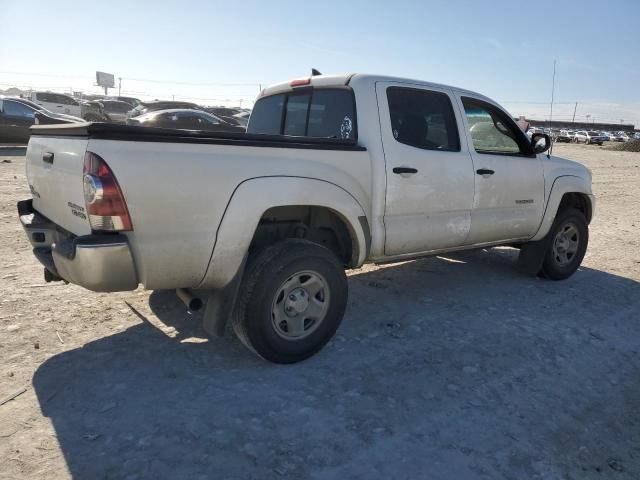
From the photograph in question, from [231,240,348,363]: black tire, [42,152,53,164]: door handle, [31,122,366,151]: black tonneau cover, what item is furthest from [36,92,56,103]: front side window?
[231,240,348,363]: black tire

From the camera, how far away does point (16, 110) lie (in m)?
15.1

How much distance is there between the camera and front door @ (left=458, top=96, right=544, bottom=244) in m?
4.56

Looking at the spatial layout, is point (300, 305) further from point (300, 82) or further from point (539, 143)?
point (539, 143)

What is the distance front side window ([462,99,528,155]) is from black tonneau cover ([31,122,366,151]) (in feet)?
5.53

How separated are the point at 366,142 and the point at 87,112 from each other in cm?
2346

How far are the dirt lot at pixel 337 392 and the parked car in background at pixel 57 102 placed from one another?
74.5ft

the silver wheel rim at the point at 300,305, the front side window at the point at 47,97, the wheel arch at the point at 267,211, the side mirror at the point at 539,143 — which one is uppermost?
the front side window at the point at 47,97

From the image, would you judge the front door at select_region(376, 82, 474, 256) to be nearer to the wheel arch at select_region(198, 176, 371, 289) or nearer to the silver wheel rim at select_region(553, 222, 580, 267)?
the wheel arch at select_region(198, 176, 371, 289)

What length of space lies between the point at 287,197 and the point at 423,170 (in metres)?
1.36

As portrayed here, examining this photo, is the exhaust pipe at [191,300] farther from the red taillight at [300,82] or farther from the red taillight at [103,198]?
the red taillight at [300,82]

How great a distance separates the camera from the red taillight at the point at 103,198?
103 inches

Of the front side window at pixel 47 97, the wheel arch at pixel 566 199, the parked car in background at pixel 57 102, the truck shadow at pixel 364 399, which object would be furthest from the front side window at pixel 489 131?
the front side window at pixel 47 97

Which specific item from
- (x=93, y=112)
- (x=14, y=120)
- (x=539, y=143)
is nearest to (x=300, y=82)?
(x=539, y=143)

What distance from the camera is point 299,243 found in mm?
3408
